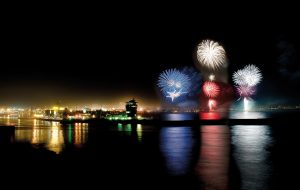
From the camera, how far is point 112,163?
7273 millimetres

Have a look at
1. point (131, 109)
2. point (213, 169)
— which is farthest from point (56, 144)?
point (131, 109)

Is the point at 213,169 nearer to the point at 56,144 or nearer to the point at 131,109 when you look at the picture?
the point at 56,144

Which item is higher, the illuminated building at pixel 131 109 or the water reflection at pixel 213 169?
the illuminated building at pixel 131 109

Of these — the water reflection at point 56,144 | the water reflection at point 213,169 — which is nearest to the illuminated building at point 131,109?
the water reflection at point 56,144

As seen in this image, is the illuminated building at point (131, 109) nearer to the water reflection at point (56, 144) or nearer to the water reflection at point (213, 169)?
the water reflection at point (56, 144)

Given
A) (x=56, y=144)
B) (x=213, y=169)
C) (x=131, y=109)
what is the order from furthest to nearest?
(x=131, y=109) < (x=56, y=144) < (x=213, y=169)

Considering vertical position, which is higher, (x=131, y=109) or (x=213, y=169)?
(x=131, y=109)

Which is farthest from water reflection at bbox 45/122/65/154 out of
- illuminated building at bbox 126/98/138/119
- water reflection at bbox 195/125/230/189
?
illuminated building at bbox 126/98/138/119

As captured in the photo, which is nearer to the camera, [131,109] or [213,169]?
[213,169]

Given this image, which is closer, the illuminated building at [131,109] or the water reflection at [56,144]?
the water reflection at [56,144]

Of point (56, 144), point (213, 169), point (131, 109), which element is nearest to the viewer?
point (213, 169)

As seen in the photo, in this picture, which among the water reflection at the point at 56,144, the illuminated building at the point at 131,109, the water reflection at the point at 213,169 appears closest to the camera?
the water reflection at the point at 213,169

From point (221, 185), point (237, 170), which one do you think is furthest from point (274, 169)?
point (221, 185)

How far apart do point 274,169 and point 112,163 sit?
4987mm
